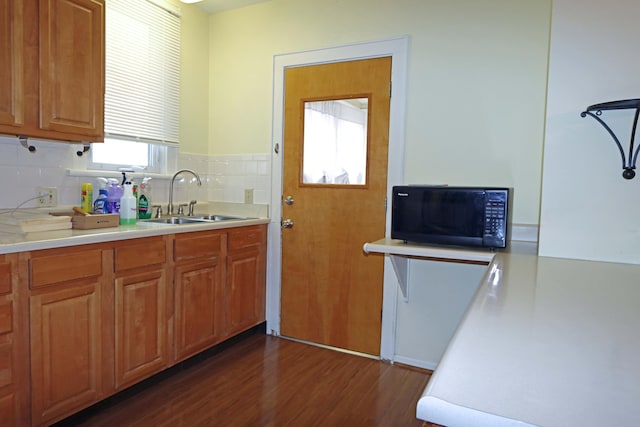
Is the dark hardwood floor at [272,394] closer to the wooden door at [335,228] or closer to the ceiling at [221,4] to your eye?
the wooden door at [335,228]

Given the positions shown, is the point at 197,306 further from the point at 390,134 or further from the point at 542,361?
the point at 542,361

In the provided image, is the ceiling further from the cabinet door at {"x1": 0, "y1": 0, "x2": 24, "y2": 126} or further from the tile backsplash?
the cabinet door at {"x1": 0, "y1": 0, "x2": 24, "y2": 126}

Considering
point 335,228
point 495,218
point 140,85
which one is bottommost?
point 335,228

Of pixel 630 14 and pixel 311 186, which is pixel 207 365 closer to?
pixel 311 186

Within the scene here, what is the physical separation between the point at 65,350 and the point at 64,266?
378 mm

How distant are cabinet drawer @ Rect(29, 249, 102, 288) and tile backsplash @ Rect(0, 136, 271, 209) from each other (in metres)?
0.64

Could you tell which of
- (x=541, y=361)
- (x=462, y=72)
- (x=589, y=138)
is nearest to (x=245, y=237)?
(x=462, y=72)

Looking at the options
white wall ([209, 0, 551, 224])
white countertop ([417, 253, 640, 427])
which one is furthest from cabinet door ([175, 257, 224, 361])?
white countertop ([417, 253, 640, 427])

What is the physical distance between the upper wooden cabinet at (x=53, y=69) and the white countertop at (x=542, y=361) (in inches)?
81.2

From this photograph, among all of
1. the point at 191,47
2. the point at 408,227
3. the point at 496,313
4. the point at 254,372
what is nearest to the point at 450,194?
Result: the point at 408,227

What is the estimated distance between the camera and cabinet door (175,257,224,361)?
246cm

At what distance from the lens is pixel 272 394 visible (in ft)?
7.59

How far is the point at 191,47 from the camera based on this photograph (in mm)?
3236

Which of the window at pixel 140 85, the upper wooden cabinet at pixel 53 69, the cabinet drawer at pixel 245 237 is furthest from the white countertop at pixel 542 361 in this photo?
the window at pixel 140 85
